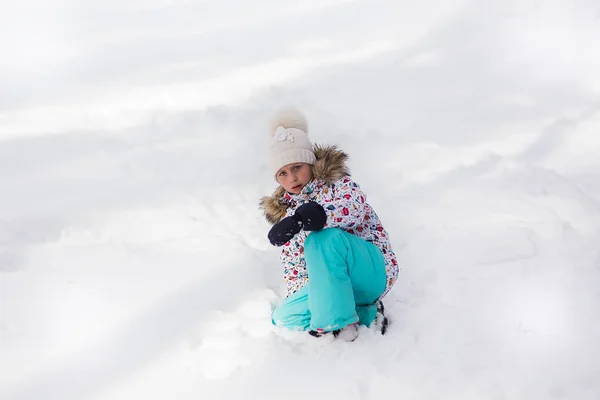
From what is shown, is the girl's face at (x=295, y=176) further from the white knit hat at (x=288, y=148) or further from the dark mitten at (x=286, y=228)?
the dark mitten at (x=286, y=228)

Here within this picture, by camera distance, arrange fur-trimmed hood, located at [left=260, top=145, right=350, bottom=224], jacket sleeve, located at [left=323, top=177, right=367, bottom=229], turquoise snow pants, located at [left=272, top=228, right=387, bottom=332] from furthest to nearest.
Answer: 1. fur-trimmed hood, located at [left=260, top=145, right=350, bottom=224]
2. jacket sleeve, located at [left=323, top=177, right=367, bottom=229]
3. turquoise snow pants, located at [left=272, top=228, right=387, bottom=332]

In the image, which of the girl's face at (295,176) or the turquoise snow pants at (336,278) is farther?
the girl's face at (295,176)

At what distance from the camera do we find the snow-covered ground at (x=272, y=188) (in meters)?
2.05

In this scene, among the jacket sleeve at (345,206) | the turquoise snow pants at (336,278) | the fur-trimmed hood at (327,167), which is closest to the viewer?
the turquoise snow pants at (336,278)

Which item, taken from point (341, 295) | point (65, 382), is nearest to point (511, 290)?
point (341, 295)

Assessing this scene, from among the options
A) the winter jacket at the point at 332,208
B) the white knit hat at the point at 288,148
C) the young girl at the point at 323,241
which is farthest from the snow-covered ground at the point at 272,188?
the white knit hat at the point at 288,148

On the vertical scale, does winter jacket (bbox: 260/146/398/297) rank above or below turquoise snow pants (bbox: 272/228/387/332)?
above

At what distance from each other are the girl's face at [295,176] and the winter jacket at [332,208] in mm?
26

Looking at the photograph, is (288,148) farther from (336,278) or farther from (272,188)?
(272,188)

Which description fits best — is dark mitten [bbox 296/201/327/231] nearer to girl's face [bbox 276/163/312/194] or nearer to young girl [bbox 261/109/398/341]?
young girl [bbox 261/109/398/341]

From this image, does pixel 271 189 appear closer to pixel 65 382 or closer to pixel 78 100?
pixel 65 382

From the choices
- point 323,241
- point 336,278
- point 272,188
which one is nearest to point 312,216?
point 323,241

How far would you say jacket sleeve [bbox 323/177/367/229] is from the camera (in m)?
2.15

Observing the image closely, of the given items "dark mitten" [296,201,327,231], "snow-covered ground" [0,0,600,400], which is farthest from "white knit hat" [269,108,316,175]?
"snow-covered ground" [0,0,600,400]
